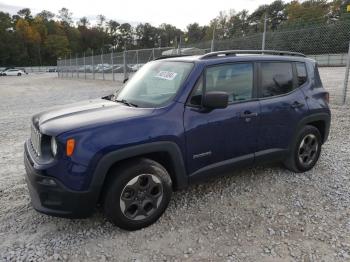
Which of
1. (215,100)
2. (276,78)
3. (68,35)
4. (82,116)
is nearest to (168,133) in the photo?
(215,100)

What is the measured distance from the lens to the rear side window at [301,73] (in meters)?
4.38

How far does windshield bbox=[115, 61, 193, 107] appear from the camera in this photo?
351 centimetres

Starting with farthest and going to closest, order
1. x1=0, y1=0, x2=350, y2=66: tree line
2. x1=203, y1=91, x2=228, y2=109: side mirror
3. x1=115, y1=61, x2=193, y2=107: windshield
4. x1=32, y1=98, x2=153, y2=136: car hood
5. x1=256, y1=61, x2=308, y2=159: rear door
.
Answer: x1=0, y1=0, x2=350, y2=66: tree line
x1=256, y1=61, x2=308, y2=159: rear door
x1=115, y1=61, x2=193, y2=107: windshield
x1=203, y1=91, x2=228, y2=109: side mirror
x1=32, y1=98, x2=153, y2=136: car hood

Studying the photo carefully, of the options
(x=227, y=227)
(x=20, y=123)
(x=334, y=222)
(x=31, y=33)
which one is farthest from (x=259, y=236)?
(x=31, y=33)

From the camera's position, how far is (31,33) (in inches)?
3612

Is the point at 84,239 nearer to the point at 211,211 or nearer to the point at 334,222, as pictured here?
the point at 211,211

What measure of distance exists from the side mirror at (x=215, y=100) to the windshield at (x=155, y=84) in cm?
36

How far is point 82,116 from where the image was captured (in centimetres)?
323

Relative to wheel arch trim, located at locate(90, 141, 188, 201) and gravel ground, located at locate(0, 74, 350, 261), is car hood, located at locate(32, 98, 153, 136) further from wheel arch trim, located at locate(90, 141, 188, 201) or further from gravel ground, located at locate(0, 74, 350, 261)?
gravel ground, located at locate(0, 74, 350, 261)

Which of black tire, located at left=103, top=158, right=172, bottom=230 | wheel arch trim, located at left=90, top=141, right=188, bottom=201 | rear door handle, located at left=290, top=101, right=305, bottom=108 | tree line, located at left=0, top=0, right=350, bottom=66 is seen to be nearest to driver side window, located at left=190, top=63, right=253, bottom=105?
wheel arch trim, located at left=90, top=141, right=188, bottom=201

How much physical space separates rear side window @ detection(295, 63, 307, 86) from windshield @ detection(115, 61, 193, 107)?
1.70 metres

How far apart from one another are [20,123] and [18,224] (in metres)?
5.93

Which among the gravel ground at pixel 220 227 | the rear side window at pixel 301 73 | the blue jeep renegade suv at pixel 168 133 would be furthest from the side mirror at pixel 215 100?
the rear side window at pixel 301 73

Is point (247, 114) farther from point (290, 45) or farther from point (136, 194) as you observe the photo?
point (290, 45)
